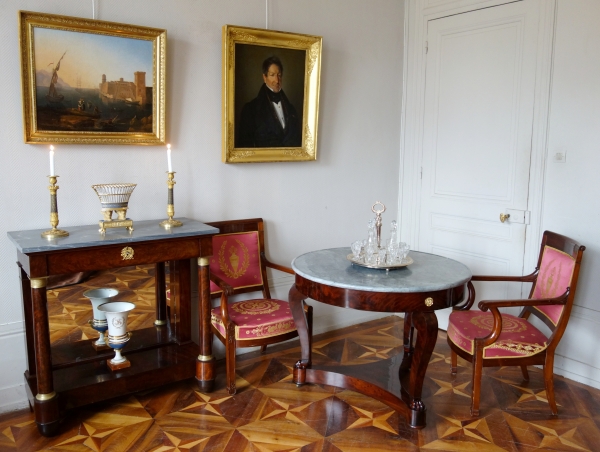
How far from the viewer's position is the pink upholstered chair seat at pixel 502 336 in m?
2.76

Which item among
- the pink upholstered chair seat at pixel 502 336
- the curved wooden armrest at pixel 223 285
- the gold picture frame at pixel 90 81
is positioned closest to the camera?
the gold picture frame at pixel 90 81

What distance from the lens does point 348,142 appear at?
3986 mm

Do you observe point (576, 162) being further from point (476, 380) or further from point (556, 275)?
point (476, 380)

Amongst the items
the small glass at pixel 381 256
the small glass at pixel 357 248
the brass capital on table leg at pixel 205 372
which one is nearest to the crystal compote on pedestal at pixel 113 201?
the brass capital on table leg at pixel 205 372

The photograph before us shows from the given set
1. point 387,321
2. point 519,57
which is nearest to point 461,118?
point 519,57

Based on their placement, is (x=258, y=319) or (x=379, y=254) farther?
(x=258, y=319)

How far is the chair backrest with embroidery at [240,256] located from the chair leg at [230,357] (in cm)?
37

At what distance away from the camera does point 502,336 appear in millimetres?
2816

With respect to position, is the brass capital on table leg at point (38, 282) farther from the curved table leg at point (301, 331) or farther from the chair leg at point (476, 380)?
the chair leg at point (476, 380)

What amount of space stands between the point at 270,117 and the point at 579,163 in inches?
73.8

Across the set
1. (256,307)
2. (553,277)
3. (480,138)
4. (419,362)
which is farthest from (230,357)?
(480,138)

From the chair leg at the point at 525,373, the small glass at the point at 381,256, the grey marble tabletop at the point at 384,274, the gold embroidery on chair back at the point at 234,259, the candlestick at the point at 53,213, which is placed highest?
the candlestick at the point at 53,213

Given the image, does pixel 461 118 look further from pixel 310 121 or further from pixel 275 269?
pixel 275 269

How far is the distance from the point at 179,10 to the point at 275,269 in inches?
66.9
